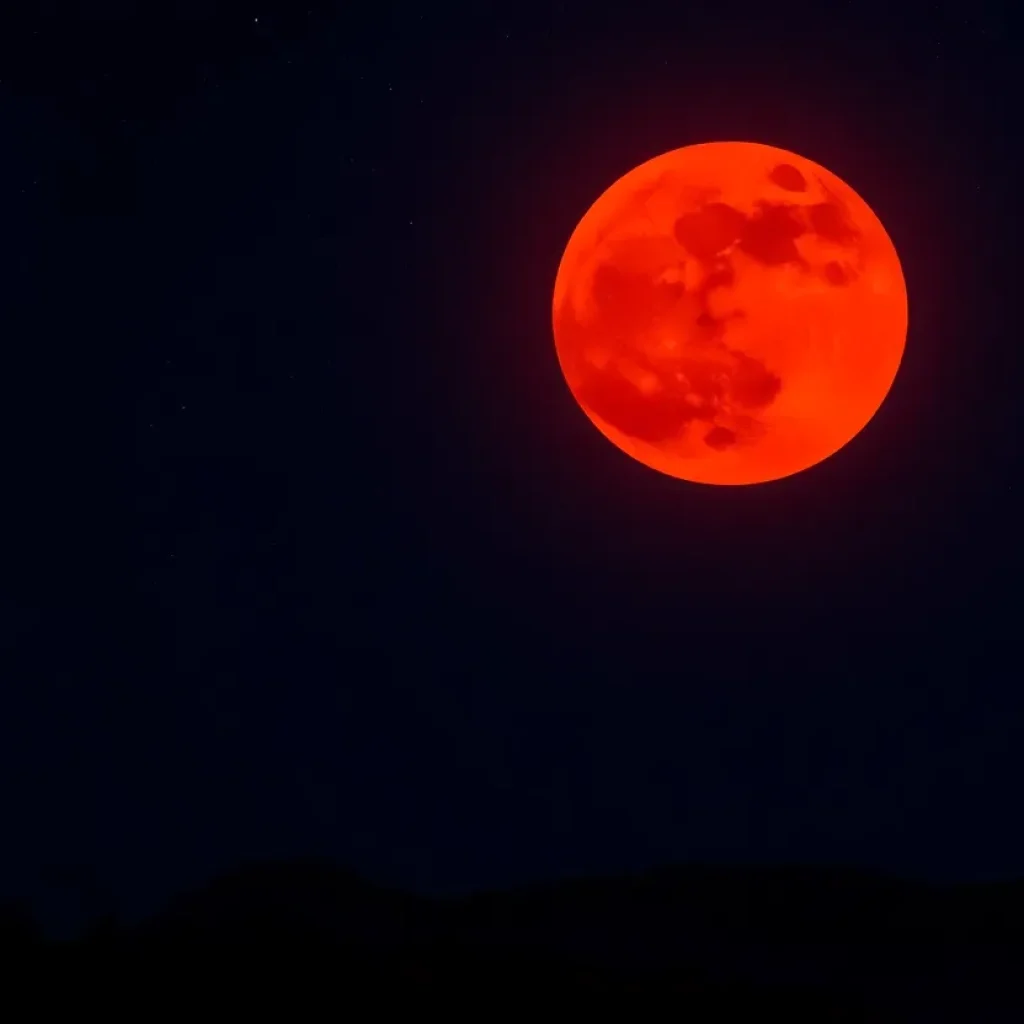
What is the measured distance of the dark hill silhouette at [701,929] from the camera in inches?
334

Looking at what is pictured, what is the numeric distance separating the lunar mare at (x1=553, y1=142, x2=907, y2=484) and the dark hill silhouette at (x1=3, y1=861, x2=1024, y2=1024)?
11.0 ft

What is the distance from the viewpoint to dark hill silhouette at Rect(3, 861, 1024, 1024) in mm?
8484

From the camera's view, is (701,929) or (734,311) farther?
(701,929)

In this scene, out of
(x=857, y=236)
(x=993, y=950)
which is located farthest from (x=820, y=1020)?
(x=857, y=236)

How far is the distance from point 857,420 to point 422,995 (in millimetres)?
4316

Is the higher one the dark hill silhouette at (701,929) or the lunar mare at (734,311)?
the lunar mare at (734,311)

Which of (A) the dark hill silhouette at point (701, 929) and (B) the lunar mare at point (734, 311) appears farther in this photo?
(A) the dark hill silhouette at point (701, 929)

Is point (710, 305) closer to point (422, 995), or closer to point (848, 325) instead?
point (848, 325)

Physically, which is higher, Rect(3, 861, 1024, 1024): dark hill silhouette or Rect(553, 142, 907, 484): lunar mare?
Rect(553, 142, 907, 484): lunar mare

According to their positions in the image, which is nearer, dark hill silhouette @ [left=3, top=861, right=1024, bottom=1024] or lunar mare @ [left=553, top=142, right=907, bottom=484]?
lunar mare @ [left=553, top=142, right=907, bottom=484]

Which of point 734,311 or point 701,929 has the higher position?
point 734,311

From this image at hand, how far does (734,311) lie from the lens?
26.0 feet

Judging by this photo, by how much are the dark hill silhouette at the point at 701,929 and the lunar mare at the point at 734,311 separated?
3339mm

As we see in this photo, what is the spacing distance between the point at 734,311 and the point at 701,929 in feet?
17.9
